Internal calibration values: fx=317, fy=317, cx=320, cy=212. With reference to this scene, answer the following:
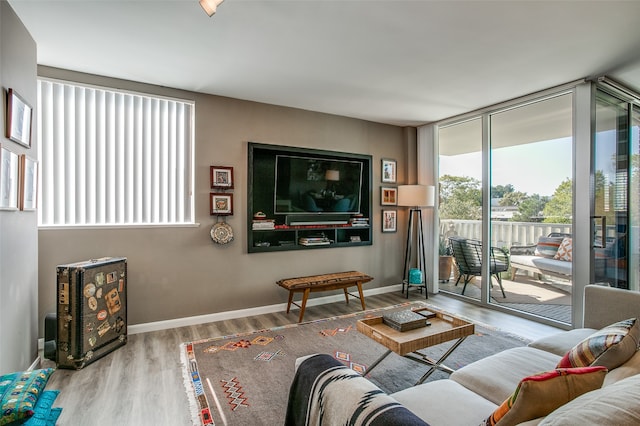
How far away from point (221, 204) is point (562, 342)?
3261mm

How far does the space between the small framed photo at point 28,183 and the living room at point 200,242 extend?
0.26ft

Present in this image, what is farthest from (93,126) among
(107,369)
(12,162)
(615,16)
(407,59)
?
(615,16)

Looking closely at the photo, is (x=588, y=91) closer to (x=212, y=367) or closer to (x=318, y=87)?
(x=318, y=87)

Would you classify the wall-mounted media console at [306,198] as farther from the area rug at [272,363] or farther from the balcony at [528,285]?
the balcony at [528,285]

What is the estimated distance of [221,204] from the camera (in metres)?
3.64

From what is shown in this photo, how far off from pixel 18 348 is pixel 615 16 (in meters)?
4.75

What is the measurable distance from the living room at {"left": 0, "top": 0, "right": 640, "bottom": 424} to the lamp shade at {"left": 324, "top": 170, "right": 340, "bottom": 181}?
35 centimetres

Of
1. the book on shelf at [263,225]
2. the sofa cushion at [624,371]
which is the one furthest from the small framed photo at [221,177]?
the sofa cushion at [624,371]

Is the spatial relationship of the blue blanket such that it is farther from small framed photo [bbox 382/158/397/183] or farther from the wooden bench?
small framed photo [bbox 382/158/397/183]

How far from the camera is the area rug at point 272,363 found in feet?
6.69

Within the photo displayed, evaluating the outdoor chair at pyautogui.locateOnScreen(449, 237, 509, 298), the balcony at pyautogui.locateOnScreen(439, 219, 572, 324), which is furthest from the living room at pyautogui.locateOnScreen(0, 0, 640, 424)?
the balcony at pyautogui.locateOnScreen(439, 219, 572, 324)

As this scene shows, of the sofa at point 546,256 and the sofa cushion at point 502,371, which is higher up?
the sofa at point 546,256

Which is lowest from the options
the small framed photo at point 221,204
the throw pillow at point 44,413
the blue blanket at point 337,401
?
the throw pillow at point 44,413

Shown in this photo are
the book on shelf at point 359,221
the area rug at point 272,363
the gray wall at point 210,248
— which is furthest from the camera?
the book on shelf at point 359,221
